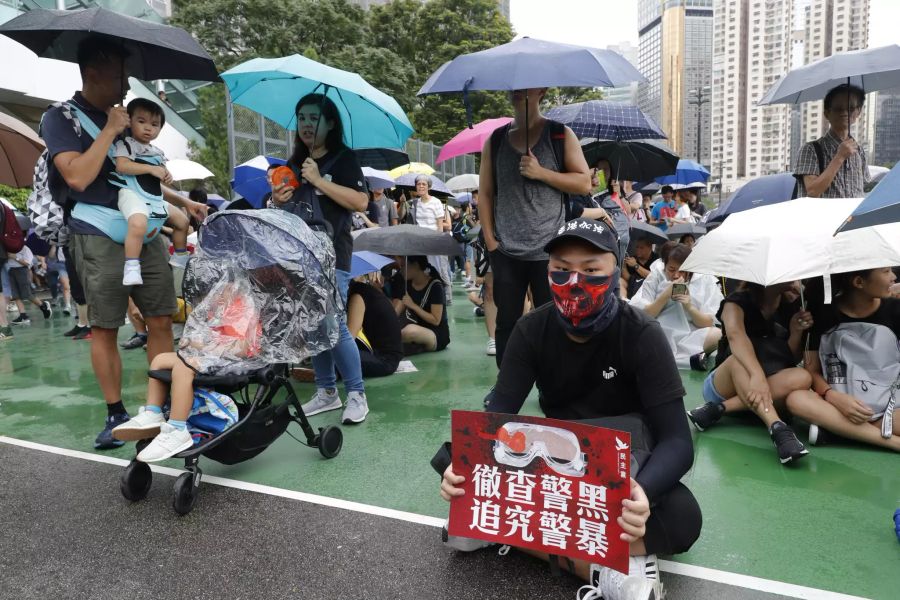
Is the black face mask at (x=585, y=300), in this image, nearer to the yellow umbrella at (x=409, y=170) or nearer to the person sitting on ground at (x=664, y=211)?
the person sitting on ground at (x=664, y=211)

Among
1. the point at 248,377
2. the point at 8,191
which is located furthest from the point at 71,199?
the point at 8,191

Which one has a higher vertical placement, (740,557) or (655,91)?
(655,91)

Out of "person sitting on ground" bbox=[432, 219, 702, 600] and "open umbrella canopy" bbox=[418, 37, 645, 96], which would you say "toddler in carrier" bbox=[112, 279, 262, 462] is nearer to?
"person sitting on ground" bbox=[432, 219, 702, 600]

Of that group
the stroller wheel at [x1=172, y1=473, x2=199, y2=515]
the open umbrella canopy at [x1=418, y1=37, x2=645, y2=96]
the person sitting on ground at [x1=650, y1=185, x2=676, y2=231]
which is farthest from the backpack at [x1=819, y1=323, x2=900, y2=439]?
the person sitting on ground at [x1=650, y1=185, x2=676, y2=231]

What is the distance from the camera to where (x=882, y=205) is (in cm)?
199

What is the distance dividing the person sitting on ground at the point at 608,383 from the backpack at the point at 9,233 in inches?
313

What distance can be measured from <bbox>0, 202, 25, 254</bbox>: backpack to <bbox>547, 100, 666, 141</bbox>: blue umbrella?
6.73m

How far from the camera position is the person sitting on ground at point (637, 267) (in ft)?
22.5

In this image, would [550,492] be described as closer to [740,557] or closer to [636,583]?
[636,583]

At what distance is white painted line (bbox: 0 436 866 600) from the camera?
2348mm

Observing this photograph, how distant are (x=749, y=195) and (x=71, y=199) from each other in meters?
5.55

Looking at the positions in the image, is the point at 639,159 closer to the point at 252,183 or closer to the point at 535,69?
the point at 252,183

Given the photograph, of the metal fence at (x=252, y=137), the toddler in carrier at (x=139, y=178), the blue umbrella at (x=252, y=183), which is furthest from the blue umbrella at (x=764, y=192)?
the metal fence at (x=252, y=137)

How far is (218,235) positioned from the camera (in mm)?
3553
